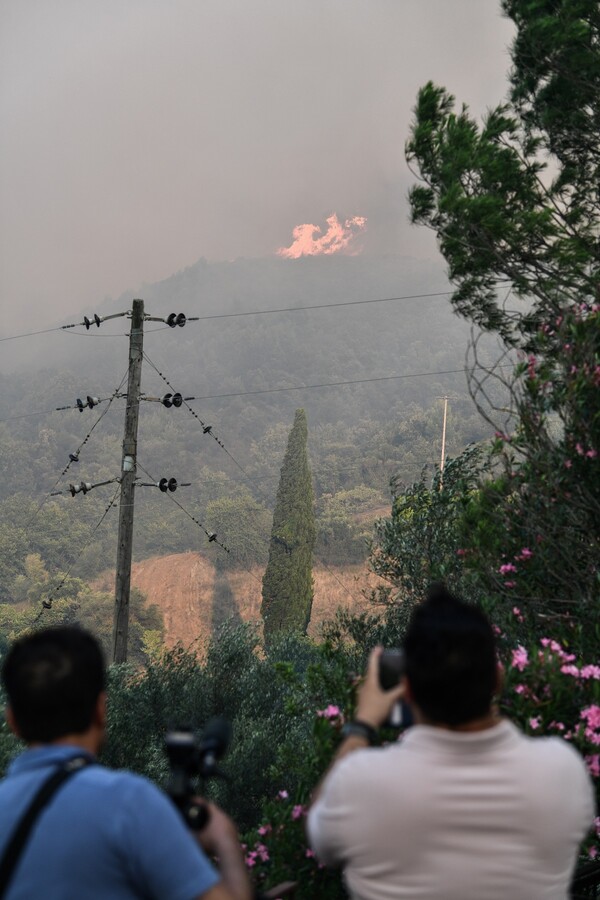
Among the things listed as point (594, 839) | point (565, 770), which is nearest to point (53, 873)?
point (565, 770)

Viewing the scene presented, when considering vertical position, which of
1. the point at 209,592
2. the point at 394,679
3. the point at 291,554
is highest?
the point at 394,679

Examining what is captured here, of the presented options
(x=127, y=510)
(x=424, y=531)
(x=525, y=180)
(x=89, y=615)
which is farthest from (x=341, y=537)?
(x=525, y=180)

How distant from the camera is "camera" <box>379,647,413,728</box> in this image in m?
2.19

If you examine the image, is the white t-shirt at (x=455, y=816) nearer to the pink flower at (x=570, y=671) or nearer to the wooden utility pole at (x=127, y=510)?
the pink flower at (x=570, y=671)

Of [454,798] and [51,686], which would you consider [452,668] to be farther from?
[51,686]

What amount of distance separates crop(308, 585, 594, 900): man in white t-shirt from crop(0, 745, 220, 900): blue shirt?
404mm

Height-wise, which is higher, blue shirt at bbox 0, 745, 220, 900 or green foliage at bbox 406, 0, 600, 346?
green foliage at bbox 406, 0, 600, 346

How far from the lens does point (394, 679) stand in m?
2.24

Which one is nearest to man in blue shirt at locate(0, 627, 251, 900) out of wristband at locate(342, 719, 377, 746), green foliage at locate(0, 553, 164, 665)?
wristband at locate(342, 719, 377, 746)

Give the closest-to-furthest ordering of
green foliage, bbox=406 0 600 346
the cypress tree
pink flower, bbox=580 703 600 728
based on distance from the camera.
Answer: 1. pink flower, bbox=580 703 600 728
2. green foliage, bbox=406 0 600 346
3. the cypress tree

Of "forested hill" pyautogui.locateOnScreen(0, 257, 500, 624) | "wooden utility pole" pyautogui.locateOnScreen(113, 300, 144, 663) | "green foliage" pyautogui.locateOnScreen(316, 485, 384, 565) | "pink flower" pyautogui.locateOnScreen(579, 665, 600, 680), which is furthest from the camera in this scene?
"forested hill" pyautogui.locateOnScreen(0, 257, 500, 624)

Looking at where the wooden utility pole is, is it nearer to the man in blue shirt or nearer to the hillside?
the man in blue shirt

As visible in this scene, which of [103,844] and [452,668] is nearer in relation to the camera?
[103,844]

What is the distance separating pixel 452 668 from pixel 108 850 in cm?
85
